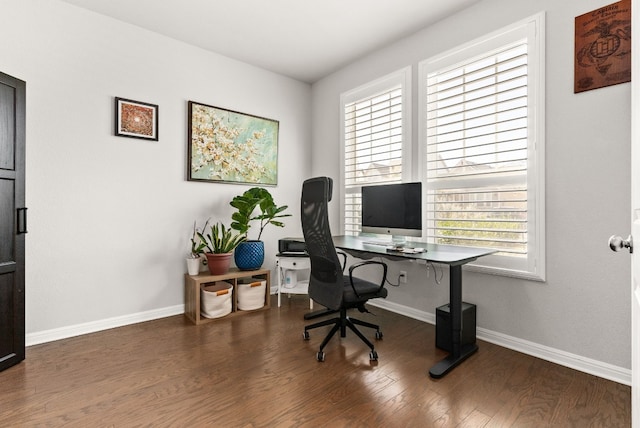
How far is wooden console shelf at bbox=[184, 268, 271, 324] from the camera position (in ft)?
9.92

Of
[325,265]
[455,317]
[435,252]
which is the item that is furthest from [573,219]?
[325,265]

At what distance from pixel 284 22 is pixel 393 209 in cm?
195

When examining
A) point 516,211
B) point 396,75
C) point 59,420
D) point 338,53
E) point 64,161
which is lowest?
point 59,420

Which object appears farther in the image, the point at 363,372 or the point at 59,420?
the point at 363,372

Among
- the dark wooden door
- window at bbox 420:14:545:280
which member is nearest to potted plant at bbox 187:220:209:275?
the dark wooden door

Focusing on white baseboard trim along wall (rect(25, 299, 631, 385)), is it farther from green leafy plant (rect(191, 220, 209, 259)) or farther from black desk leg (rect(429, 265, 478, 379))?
green leafy plant (rect(191, 220, 209, 259))

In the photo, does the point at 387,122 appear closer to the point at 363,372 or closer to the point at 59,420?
the point at 363,372

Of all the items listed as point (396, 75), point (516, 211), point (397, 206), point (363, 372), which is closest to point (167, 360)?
point (363, 372)

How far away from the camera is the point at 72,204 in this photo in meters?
2.70

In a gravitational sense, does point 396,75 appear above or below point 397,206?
above

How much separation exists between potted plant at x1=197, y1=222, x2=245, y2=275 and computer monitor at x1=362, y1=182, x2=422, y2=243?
134cm

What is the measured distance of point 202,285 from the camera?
3.15m
